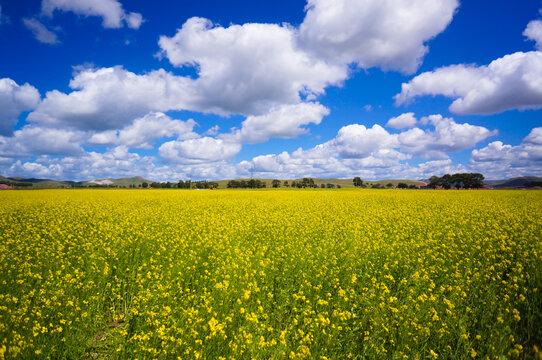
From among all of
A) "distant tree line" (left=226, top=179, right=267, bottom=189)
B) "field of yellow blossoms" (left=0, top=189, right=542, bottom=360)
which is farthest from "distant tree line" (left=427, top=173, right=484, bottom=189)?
"field of yellow blossoms" (left=0, top=189, right=542, bottom=360)

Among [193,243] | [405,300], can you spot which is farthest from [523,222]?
[193,243]

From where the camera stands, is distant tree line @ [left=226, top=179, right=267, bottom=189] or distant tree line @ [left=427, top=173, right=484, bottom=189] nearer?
distant tree line @ [left=427, top=173, right=484, bottom=189]

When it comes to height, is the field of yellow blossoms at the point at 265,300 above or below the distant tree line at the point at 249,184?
below

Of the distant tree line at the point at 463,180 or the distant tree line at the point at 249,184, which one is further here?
the distant tree line at the point at 249,184

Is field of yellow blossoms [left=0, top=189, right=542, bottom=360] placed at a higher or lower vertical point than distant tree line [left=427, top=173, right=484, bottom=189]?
lower

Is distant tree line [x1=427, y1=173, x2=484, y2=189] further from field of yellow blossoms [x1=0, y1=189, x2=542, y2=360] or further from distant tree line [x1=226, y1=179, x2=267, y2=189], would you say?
field of yellow blossoms [x1=0, y1=189, x2=542, y2=360]

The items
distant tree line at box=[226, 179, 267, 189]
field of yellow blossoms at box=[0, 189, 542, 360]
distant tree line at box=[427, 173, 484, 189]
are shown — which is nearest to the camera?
field of yellow blossoms at box=[0, 189, 542, 360]

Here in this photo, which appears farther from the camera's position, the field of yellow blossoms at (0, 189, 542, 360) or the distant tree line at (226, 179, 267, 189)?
the distant tree line at (226, 179, 267, 189)

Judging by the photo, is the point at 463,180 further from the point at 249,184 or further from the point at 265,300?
the point at 265,300

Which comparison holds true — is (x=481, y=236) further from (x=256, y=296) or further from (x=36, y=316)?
(x=36, y=316)

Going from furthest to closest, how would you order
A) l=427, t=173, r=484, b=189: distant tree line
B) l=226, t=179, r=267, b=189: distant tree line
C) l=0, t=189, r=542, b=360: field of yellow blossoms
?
1. l=226, t=179, r=267, b=189: distant tree line
2. l=427, t=173, r=484, b=189: distant tree line
3. l=0, t=189, r=542, b=360: field of yellow blossoms

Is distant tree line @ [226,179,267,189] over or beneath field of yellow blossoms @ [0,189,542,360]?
over

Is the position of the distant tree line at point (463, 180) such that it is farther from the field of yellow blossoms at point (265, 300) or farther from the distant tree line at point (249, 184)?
the field of yellow blossoms at point (265, 300)

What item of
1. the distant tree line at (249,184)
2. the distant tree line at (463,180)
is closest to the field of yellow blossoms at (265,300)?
the distant tree line at (463,180)
